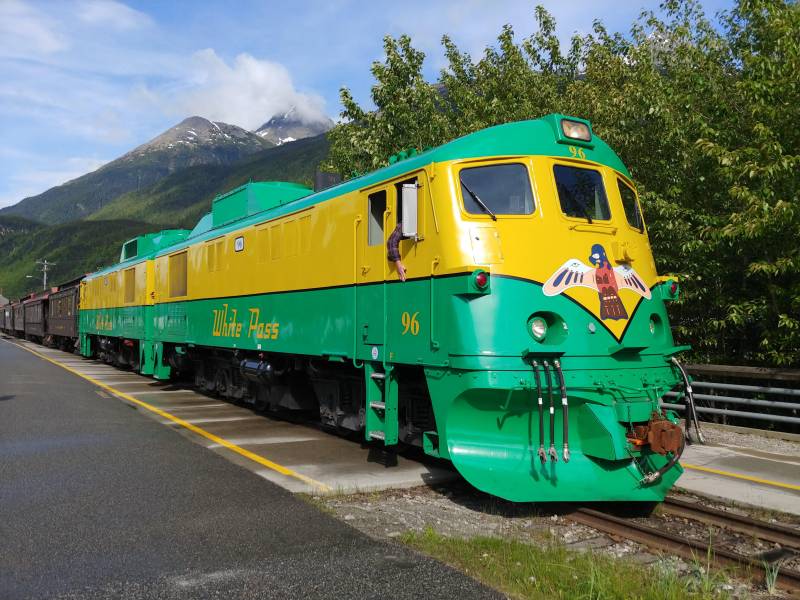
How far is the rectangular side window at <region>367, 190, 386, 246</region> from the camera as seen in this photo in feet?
24.6

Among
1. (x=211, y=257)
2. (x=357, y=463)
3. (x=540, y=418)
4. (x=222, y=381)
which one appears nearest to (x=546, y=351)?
(x=540, y=418)

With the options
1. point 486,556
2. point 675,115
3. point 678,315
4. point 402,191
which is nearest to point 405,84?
point 675,115

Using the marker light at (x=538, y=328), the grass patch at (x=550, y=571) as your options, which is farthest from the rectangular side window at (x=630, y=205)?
the grass patch at (x=550, y=571)

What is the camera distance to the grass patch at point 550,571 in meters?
4.08

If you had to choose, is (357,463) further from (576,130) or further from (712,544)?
(576,130)

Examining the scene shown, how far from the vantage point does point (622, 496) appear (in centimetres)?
581

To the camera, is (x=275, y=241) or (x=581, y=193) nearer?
(x=581, y=193)

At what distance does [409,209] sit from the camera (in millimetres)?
6602

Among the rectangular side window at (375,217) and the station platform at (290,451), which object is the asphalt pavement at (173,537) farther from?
the rectangular side window at (375,217)

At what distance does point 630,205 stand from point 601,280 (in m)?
1.45

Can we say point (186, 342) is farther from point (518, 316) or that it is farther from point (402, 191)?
point (518, 316)

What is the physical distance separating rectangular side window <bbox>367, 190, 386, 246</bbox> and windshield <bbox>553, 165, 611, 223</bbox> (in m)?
2.01

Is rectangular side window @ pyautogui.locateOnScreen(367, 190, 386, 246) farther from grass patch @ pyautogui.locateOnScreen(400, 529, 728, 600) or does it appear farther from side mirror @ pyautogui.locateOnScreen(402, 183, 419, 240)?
grass patch @ pyautogui.locateOnScreen(400, 529, 728, 600)

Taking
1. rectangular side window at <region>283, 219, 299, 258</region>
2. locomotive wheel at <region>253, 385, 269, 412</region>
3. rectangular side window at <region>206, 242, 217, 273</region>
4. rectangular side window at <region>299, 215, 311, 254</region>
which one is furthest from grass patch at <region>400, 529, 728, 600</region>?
rectangular side window at <region>206, 242, 217, 273</region>
